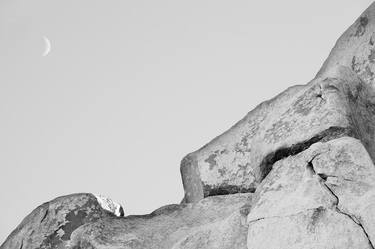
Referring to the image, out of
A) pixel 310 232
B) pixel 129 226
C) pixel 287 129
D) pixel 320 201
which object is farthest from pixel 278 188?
pixel 129 226

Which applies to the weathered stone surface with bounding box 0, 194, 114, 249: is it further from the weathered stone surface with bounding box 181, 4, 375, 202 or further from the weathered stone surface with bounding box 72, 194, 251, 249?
the weathered stone surface with bounding box 181, 4, 375, 202

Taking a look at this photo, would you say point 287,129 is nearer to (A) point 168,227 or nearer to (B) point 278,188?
(B) point 278,188

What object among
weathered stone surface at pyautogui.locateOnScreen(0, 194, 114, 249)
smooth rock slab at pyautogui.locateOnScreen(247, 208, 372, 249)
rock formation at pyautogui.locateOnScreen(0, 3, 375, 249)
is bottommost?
smooth rock slab at pyautogui.locateOnScreen(247, 208, 372, 249)

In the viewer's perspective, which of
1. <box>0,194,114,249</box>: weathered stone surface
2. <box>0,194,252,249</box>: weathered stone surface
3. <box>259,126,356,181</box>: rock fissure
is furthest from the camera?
<box>0,194,114,249</box>: weathered stone surface

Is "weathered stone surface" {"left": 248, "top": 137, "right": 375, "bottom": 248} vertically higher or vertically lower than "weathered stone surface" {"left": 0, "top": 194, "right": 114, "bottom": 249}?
lower

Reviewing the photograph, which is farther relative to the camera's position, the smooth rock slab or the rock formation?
the rock formation

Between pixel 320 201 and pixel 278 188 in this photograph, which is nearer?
pixel 320 201

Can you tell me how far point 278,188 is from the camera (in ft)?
23.3

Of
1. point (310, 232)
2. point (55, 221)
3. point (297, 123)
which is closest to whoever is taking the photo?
point (310, 232)

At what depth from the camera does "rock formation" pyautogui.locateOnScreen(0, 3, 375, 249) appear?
6.23 meters

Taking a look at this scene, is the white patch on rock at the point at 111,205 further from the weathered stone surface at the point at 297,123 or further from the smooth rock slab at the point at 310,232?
the smooth rock slab at the point at 310,232

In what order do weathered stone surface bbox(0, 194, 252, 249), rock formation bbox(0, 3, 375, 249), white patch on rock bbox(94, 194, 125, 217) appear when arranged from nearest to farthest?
rock formation bbox(0, 3, 375, 249), weathered stone surface bbox(0, 194, 252, 249), white patch on rock bbox(94, 194, 125, 217)

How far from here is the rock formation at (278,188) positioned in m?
6.23

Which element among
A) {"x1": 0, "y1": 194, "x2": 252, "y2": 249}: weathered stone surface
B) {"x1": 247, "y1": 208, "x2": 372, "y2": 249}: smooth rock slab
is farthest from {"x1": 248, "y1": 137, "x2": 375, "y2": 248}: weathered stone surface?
{"x1": 0, "y1": 194, "x2": 252, "y2": 249}: weathered stone surface
